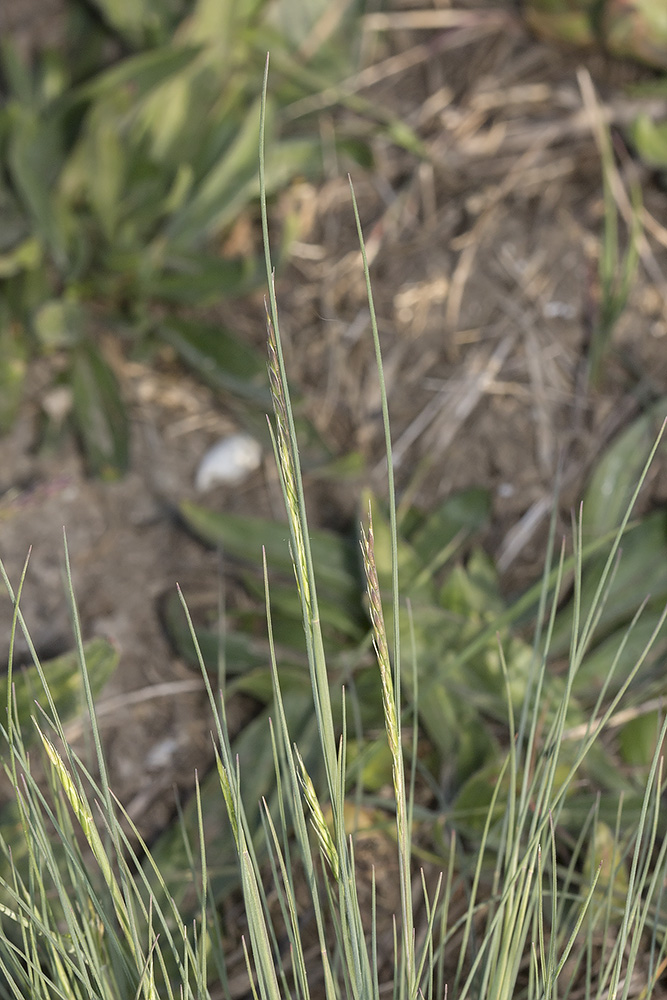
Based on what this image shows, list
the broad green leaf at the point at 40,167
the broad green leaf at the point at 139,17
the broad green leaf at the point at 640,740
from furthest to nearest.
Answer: the broad green leaf at the point at 139,17 → the broad green leaf at the point at 40,167 → the broad green leaf at the point at 640,740

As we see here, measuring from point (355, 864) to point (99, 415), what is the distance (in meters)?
0.80

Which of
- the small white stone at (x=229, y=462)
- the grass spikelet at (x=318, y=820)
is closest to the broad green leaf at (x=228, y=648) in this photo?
the small white stone at (x=229, y=462)

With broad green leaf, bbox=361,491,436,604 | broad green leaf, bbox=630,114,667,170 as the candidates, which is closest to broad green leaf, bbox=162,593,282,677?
broad green leaf, bbox=361,491,436,604

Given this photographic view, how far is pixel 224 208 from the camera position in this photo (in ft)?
5.16

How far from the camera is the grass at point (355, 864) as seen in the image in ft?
2.07

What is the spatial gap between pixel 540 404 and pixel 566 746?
2.12 feet

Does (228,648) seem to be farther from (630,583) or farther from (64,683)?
(630,583)

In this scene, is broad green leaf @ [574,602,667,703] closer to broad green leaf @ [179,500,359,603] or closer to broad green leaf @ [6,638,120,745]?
broad green leaf @ [179,500,359,603]

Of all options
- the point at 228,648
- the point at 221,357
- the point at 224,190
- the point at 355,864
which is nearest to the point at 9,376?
the point at 221,357

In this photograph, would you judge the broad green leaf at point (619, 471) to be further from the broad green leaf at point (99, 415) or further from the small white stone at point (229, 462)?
the broad green leaf at point (99, 415)

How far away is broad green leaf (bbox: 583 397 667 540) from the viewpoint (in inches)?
54.6

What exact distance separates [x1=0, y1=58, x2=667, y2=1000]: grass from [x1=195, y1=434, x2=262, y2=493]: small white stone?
0.97 feet

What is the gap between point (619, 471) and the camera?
1.41 m

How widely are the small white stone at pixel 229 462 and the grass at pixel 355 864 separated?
0.30 m
